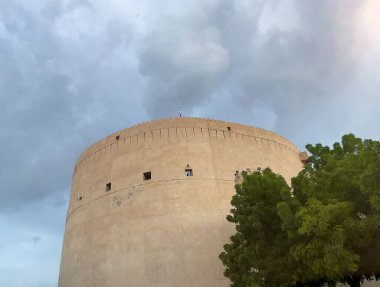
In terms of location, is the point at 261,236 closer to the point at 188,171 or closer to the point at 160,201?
the point at 160,201

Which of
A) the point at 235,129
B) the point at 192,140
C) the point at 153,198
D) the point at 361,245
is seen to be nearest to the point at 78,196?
the point at 153,198

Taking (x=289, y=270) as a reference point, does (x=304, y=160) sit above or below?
above

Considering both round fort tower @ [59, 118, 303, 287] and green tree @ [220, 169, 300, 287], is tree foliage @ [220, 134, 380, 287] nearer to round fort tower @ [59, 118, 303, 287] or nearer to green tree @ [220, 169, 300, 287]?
green tree @ [220, 169, 300, 287]

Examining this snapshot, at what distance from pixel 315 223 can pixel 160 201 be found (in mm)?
7497

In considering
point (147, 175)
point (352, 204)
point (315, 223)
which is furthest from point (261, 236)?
point (147, 175)

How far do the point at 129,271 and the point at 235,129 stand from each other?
7517 mm

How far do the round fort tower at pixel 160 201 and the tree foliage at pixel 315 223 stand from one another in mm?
3032

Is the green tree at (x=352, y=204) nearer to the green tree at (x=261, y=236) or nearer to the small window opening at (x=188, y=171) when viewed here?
the green tree at (x=261, y=236)

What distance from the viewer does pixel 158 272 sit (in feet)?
45.8

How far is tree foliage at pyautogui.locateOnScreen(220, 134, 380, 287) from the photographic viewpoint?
8.77 meters

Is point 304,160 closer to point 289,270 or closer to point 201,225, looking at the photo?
point 201,225

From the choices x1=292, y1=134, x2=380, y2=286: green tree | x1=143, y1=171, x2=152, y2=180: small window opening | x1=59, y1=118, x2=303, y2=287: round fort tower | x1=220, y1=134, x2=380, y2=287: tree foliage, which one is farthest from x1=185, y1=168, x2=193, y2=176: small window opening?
x1=292, y1=134, x2=380, y2=286: green tree

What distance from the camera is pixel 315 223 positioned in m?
8.87

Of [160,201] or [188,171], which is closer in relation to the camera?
[160,201]
